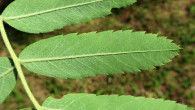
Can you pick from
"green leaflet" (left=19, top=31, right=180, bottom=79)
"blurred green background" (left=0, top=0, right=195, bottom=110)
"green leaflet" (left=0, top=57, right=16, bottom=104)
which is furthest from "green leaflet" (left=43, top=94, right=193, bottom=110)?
"blurred green background" (left=0, top=0, right=195, bottom=110)

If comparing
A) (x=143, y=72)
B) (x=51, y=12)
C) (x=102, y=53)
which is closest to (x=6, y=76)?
(x=51, y=12)

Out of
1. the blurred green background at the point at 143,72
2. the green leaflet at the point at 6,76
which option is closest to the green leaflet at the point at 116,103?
the green leaflet at the point at 6,76

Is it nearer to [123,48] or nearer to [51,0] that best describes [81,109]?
[123,48]

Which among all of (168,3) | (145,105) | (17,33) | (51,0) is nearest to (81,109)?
(145,105)

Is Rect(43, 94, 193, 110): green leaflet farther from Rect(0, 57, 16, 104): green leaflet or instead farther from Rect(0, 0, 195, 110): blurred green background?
Rect(0, 0, 195, 110): blurred green background

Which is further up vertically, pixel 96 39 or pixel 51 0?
pixel 51 0

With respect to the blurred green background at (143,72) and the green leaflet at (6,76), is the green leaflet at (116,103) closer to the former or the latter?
the green leaflet at (6,76)
